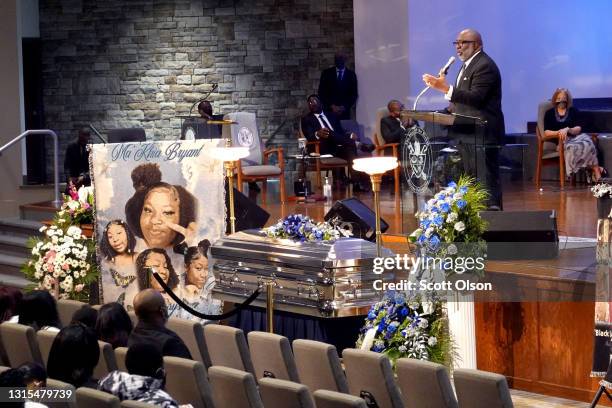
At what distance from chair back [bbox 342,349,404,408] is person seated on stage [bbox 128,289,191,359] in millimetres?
898

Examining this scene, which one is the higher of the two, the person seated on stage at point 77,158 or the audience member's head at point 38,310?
the person seated on stage at point 77,158

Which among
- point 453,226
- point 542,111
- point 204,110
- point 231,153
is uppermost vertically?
point 204,110

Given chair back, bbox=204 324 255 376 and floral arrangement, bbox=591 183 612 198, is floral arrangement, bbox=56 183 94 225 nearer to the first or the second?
chair back, bbox=204 324 255 376

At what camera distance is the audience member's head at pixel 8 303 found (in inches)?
275

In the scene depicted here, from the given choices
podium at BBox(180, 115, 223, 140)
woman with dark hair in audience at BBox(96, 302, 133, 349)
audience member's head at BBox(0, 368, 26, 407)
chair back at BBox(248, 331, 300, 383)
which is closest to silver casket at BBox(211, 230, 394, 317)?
chair back at BBox(248, 331, 300, 383)

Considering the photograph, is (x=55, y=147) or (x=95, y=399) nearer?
(x=95, y=399)

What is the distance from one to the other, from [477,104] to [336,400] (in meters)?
4.13

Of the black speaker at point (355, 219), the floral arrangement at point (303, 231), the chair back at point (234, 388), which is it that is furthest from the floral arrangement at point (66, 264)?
the chair back at point (234, 388)

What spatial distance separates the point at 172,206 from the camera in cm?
866

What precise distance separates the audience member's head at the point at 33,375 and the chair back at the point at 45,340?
1.32 meters

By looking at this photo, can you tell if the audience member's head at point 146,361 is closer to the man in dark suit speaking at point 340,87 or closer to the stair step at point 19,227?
the stair step at point 19,227

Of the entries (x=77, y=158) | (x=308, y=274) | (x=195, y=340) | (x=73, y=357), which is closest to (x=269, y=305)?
(x=308, y=274)

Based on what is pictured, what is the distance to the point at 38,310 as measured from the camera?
6738mm

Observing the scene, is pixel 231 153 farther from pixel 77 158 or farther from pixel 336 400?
pixel 77 158
